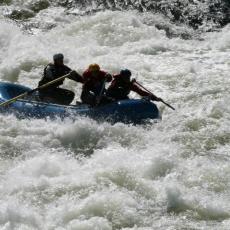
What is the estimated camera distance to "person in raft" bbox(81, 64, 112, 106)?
10.8 metres

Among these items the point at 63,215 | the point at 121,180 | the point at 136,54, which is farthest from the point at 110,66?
the point at 63,215

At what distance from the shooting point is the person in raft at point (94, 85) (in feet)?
35.3

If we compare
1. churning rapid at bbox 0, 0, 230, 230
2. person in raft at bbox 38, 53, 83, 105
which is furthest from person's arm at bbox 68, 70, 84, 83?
churning rapid at bbox 0, 0, 230, 230

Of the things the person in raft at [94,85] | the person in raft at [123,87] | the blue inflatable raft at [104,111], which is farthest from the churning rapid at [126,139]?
the person in raft at [123,87]

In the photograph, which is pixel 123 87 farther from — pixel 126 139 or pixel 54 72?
pixel 54 72

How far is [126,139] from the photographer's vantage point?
33.8 feet

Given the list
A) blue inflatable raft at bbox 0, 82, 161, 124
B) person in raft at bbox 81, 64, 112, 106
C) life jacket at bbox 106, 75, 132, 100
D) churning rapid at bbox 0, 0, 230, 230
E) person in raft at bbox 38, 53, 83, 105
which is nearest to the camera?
churning rapid at bbox 0, 0, 230, 230

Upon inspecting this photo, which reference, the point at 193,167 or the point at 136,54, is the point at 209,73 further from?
the point at 193,167

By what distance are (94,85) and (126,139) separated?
4.39 ft

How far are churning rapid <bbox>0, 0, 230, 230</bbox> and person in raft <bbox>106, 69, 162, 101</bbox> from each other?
73 centimetres

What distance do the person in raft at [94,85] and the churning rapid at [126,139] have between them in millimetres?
559

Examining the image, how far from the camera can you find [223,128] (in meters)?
10.8

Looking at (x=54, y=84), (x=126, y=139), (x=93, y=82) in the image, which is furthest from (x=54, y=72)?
(x=126, y=139)

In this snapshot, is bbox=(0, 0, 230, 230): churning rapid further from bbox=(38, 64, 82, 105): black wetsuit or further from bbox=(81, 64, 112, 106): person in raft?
bbox=(38, 64, 82, 105): black wetsuit
